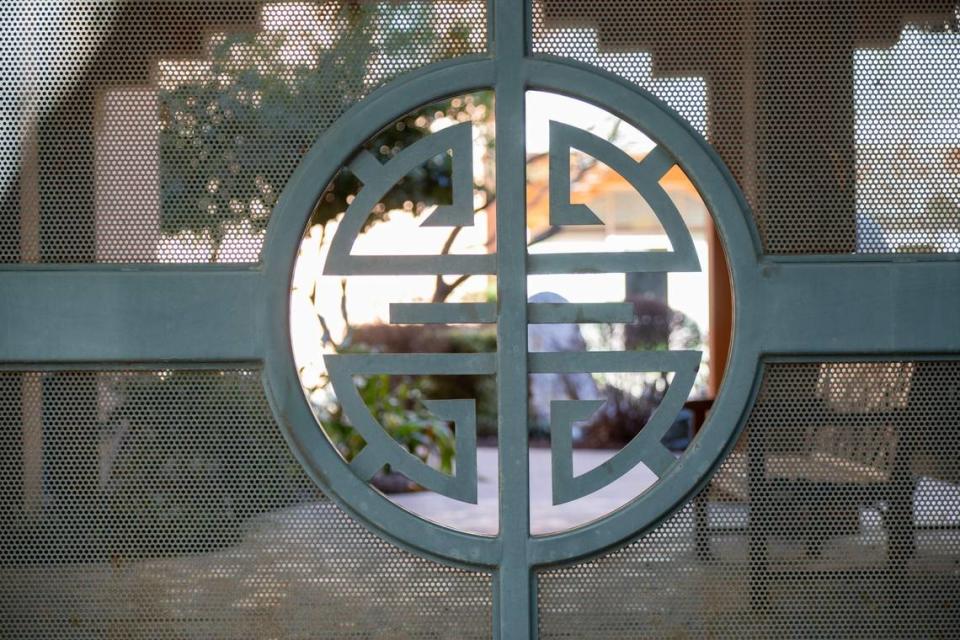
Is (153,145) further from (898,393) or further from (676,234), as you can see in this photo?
(898,393)

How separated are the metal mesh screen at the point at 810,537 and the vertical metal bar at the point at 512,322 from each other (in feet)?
0.29

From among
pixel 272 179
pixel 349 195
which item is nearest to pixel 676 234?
pixel 272 179

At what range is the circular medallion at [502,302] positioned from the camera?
2211mm

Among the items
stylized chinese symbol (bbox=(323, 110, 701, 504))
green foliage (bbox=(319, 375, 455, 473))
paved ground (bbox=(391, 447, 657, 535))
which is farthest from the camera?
green foliage (bbox=(319, 375, 455, 473))

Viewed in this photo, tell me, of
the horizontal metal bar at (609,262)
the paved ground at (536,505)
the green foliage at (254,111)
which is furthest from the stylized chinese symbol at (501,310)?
the paved ground at (536,505)

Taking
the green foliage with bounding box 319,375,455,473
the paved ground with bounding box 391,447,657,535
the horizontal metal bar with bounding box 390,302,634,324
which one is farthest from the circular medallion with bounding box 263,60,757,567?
the green foliage with bounding box 319,375,455,473

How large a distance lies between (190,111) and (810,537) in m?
1.83

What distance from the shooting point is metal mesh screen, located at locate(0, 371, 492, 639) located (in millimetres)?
2250

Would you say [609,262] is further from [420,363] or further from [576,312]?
[420,363]

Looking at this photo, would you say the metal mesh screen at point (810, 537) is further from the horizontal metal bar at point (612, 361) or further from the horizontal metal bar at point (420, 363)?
the horizontal metal bar at point (420, 363)

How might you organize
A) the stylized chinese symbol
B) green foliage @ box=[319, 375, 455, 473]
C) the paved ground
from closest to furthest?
the stylized chinese symbol → the paved ground → green foliage @ box=[319, 375, 455, 473]

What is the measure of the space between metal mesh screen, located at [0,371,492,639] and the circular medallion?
9 centimetres

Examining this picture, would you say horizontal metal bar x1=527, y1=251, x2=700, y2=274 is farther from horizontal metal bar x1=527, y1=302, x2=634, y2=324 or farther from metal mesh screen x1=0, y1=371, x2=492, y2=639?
metal mesh screen x1=0, y1=371, x2=492, y2=639

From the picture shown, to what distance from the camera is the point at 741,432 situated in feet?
7.36
